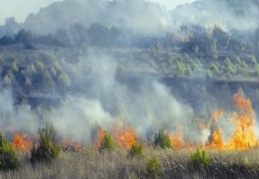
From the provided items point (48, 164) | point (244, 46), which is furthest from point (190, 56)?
point (48, 164)

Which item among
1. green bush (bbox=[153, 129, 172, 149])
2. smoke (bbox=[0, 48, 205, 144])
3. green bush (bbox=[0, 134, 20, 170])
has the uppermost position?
green bush (bbox=[0, 134, 20, 170])

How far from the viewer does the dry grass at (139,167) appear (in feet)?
39.2

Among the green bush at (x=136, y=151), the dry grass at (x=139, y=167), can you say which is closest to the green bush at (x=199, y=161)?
the dry grass at (x=139, y=167)

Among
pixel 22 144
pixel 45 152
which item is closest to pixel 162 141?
pixel 45 152

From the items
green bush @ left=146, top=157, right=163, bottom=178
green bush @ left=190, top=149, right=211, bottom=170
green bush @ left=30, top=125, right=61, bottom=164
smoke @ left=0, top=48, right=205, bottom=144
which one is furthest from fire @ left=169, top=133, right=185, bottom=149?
green bush @ left=146, top=157, right=163, bottom=178

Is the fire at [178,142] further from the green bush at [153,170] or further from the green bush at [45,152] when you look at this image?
the green bush at [153,170]

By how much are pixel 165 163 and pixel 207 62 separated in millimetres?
89701

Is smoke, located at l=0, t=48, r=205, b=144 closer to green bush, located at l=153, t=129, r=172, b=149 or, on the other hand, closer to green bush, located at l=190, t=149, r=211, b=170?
green bush, located at l=153, t=129, r=172, b=149

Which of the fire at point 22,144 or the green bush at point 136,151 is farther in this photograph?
the fire at point 22,144

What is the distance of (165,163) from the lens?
1287 centimetres

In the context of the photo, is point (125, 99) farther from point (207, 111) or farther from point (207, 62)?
point (207, 62)

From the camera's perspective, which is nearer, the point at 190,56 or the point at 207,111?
the point at 207,111

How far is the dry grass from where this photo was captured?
39.2 ft

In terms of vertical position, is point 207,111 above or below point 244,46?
below
